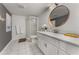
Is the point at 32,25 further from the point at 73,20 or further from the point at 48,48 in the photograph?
the point at 73,20

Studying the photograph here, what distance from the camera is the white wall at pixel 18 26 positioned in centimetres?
614

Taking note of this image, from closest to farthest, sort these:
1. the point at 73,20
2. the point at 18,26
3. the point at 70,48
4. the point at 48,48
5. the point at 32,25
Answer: the point at 70,48 < the point at 73,20 < the point at 48,48 < the point at 32,25 < the point at 18,26

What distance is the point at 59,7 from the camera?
→ 8.75 feet

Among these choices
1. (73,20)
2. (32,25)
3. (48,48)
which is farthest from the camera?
(32,25)

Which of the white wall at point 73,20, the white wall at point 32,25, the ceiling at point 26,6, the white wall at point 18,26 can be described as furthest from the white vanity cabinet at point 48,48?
the white wall at point 18,26

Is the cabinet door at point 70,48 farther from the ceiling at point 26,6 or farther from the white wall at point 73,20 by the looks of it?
the ceiling at point 26,6

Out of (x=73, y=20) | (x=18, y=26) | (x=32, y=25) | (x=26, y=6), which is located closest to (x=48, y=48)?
(x=73, y=20)

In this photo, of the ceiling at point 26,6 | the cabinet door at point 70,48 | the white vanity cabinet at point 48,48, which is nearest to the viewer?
the cabinet door at point 70,48

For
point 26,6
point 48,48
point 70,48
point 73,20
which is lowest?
point 48,48

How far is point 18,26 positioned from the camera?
20.8ft

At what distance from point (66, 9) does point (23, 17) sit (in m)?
4.76

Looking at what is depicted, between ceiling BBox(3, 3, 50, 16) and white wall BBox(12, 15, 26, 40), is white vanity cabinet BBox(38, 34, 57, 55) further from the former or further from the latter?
white wall BBox(12, 15, 26, 40)

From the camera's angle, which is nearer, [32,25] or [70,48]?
[70,48]

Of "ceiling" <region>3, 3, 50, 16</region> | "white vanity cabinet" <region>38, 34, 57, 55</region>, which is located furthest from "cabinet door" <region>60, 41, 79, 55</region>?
"ceiling" <region>3, 3, 50, 16</region>
